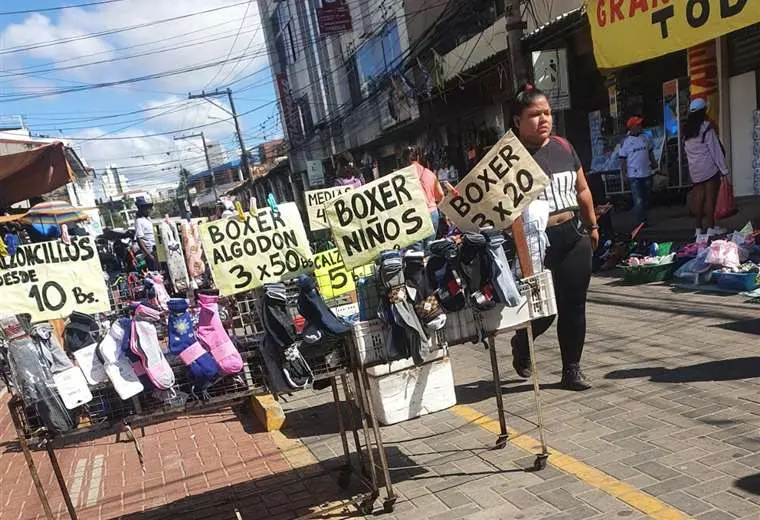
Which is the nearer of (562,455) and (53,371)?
(53,371)

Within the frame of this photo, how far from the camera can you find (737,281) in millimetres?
6074

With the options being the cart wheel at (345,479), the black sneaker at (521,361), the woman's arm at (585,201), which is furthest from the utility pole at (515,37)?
the cart wheel at (345,479)

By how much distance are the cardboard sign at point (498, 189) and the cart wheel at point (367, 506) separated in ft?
5.46

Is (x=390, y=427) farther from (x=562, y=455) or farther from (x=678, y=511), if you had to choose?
(x=678, y=511)

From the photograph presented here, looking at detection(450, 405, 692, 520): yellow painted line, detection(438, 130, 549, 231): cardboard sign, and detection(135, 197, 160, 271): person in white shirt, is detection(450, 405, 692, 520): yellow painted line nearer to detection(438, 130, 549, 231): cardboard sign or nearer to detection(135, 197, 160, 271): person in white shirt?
detection(438, 130, 549, 231): cardboard sign

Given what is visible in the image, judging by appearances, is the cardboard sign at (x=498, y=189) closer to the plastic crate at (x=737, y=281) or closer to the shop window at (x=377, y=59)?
the plastic crate at (x=737, y=281)

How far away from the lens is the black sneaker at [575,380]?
421cm

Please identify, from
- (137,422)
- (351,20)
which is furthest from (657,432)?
(351,20)

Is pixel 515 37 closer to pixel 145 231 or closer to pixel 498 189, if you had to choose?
pixel 498 189

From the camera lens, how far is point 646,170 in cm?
929

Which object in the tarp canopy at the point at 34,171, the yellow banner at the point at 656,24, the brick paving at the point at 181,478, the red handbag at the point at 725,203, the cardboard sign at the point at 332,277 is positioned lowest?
the brick paving at the point at 181,478

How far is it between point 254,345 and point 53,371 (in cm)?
95

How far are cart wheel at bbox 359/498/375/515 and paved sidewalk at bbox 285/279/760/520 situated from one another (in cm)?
15

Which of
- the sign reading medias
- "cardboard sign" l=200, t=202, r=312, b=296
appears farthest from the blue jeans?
the sign reading medias
